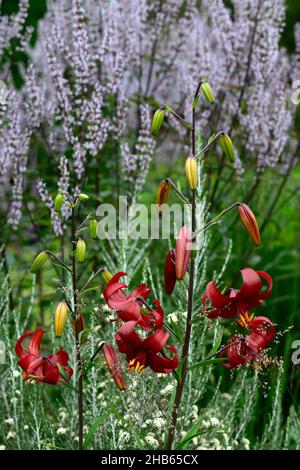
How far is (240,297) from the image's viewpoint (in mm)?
1672

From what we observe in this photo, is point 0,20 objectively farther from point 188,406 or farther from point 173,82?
point 188,406

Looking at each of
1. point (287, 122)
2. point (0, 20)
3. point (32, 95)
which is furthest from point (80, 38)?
point (287, 122)

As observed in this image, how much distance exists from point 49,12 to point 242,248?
1721 mm

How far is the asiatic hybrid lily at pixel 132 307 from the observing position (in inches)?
63.8

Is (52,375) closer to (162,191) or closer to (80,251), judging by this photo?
(80,251)

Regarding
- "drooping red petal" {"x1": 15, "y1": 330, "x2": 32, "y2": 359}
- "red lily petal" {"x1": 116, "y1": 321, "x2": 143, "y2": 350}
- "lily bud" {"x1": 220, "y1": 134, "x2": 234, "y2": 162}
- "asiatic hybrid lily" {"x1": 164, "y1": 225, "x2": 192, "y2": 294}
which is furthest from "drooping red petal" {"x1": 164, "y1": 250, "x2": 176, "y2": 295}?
"drooping red petal" {"x1": 15, "y1": 330, "x2": 32, "y2": 359}

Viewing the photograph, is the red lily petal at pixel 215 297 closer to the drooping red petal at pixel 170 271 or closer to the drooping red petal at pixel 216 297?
the drooping red petal at pixel 216 297

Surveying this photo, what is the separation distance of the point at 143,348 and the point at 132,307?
110mm

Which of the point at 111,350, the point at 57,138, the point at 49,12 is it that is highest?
the point at 49,12

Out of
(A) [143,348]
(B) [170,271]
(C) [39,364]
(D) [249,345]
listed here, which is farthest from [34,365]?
(D) [249,345]

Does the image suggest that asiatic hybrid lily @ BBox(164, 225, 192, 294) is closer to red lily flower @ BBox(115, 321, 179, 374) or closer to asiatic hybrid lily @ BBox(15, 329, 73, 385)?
red lily flower @ BBox(115, 321, 179, 374)

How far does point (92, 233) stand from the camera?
175cm

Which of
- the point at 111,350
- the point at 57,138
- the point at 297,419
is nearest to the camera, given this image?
the point at 111,350

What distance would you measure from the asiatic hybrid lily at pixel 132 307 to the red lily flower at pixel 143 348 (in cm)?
3
